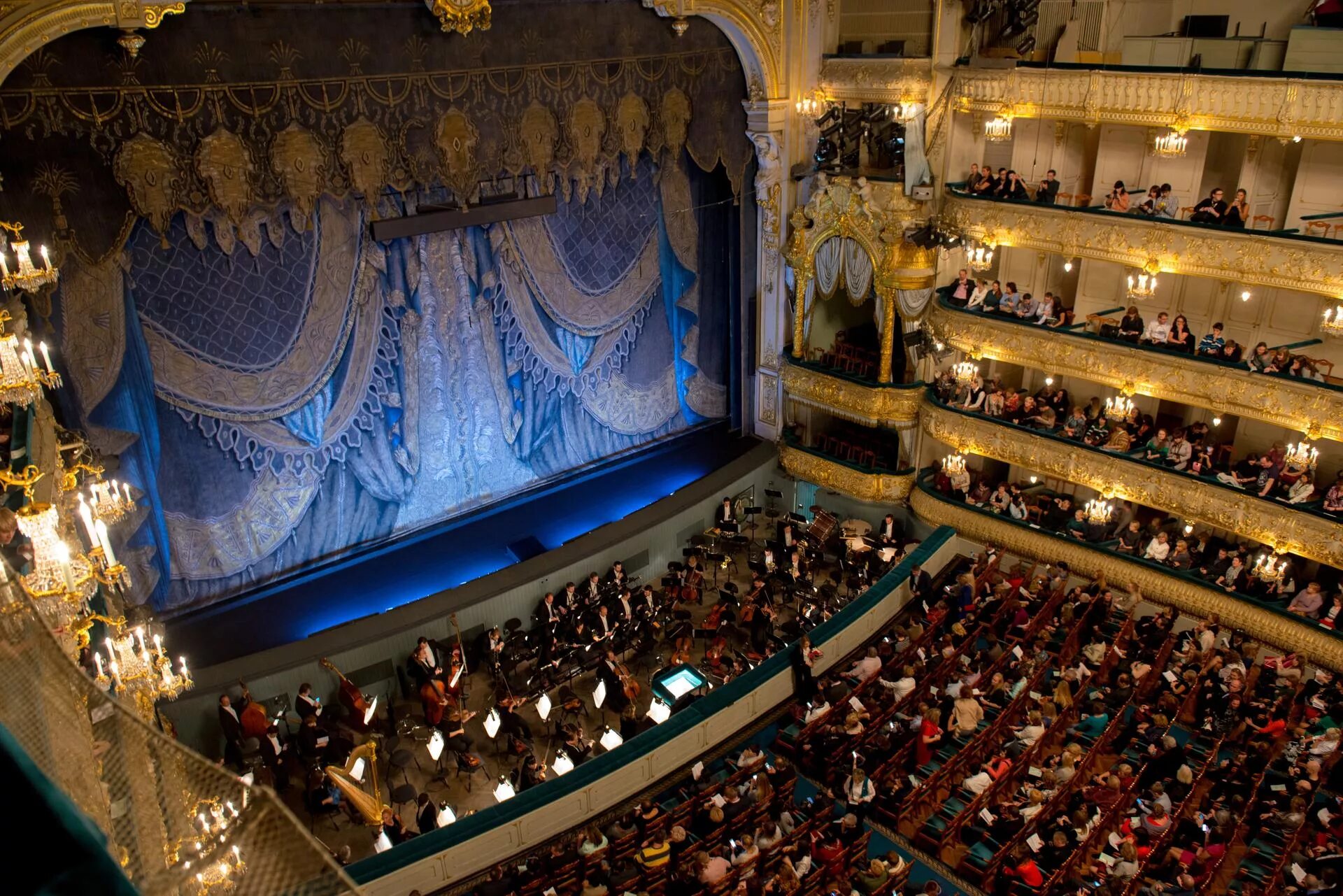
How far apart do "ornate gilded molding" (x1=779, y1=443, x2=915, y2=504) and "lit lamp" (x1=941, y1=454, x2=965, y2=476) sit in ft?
3.34

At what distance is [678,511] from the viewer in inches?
693

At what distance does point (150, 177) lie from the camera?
12.7 meters

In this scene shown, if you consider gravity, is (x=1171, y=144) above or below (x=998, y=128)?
below

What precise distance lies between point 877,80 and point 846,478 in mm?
7172

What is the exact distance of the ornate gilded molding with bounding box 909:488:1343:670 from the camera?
13.5m

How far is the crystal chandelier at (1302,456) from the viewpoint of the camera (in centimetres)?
1334

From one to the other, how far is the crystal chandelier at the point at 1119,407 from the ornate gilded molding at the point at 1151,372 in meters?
0.24

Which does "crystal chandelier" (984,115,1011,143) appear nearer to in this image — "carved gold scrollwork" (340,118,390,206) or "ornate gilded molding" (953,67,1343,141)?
"ornate gilded molding" (953,67,1343,141)

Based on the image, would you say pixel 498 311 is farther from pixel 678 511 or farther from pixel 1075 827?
pixel 1075 827

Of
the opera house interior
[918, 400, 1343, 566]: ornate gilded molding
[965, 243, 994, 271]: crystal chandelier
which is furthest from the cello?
[965, 243, 994, 271]: crystal chandelier

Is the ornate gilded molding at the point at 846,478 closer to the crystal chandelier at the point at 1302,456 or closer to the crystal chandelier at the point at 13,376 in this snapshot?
the crystal chandelier at the point at 1302,456

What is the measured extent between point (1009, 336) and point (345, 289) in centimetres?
1076

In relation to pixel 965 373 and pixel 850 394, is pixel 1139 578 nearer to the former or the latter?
pixel 965 373

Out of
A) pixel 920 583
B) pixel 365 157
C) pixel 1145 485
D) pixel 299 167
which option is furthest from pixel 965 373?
pixel 299 167
